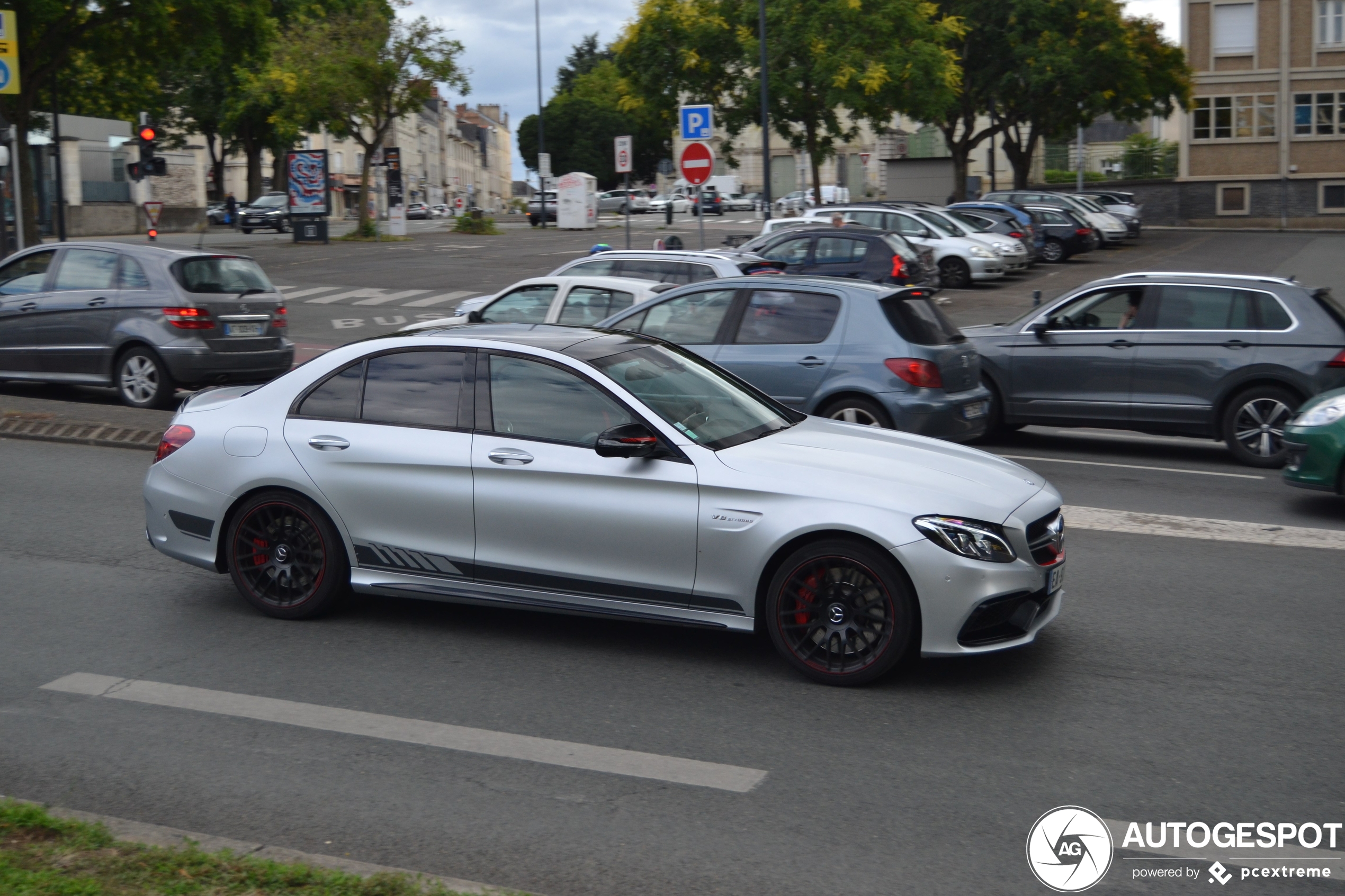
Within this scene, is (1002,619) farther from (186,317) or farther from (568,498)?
(186,317)

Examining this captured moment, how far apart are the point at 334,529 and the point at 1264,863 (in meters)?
4.33

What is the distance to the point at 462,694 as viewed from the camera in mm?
5699

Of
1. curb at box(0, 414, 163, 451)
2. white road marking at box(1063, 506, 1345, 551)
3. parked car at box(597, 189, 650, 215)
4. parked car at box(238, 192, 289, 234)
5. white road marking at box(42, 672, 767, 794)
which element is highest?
parked car at box(597, 189, 650, 215)

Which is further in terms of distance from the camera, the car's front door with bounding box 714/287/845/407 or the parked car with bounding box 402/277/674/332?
the parked car with bounding box 402/277/674/332

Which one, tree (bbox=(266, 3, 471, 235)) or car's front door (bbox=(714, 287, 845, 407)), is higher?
tree (bbox=(266, 3, 471, 235))

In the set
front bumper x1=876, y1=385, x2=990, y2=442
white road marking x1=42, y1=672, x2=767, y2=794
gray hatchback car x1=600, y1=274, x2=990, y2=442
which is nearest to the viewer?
white road marking x1=42, y1=672, x2=767, y2=794

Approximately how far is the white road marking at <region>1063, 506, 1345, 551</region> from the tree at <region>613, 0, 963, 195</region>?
27958 millimetres

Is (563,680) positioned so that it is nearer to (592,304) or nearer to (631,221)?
(592,304)

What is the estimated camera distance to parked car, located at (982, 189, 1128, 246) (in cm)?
4203

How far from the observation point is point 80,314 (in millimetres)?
14023

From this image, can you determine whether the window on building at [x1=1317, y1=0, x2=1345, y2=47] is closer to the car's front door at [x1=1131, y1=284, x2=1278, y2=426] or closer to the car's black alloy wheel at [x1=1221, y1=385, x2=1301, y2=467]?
the car's front door at [x1=1131, y1=284, x2=1278, y2=426]

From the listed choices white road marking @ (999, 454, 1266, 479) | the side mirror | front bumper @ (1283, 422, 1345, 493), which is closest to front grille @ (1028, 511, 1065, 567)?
the side mirror

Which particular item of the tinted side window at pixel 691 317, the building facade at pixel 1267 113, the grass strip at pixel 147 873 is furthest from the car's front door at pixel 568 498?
the building facade at pixel 1267 113

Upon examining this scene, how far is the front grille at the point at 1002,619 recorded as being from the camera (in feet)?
18.3
